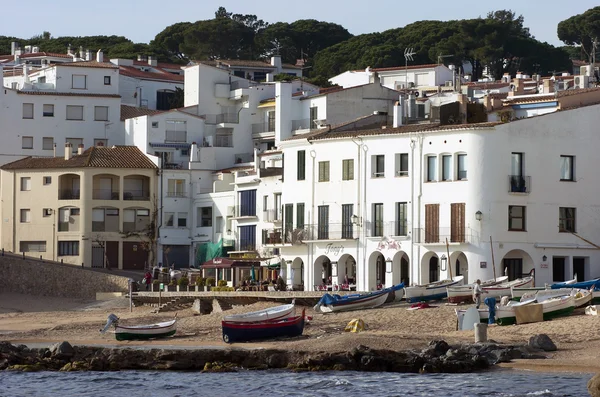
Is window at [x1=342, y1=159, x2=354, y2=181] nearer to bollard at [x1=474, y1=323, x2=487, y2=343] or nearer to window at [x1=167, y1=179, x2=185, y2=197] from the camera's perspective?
window at [x1=167, y1=179, x2=185, y2=197]

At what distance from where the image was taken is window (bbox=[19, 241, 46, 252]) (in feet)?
303

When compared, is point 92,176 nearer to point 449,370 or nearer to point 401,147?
point 401,147

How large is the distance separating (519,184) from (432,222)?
14.7 ft

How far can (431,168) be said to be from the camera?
68000 mm

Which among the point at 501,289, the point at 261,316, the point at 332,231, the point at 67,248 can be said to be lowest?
the point at 261,316

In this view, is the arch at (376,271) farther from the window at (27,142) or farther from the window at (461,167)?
the window at (27,142)

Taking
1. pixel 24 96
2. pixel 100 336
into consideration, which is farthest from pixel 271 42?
pixel 100 336

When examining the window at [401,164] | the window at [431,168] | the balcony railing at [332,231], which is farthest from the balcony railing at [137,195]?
the window at [431,168]

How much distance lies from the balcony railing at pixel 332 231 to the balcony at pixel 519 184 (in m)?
8.75

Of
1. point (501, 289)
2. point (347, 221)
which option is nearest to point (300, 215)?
point (347, 221)

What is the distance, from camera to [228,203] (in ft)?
291

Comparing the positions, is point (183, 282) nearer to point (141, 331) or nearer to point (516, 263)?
point (516, 263)

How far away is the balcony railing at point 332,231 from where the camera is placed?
71188mm

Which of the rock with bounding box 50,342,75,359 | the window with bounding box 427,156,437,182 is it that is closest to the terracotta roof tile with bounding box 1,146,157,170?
the window with bounding box 427,156,437,182
